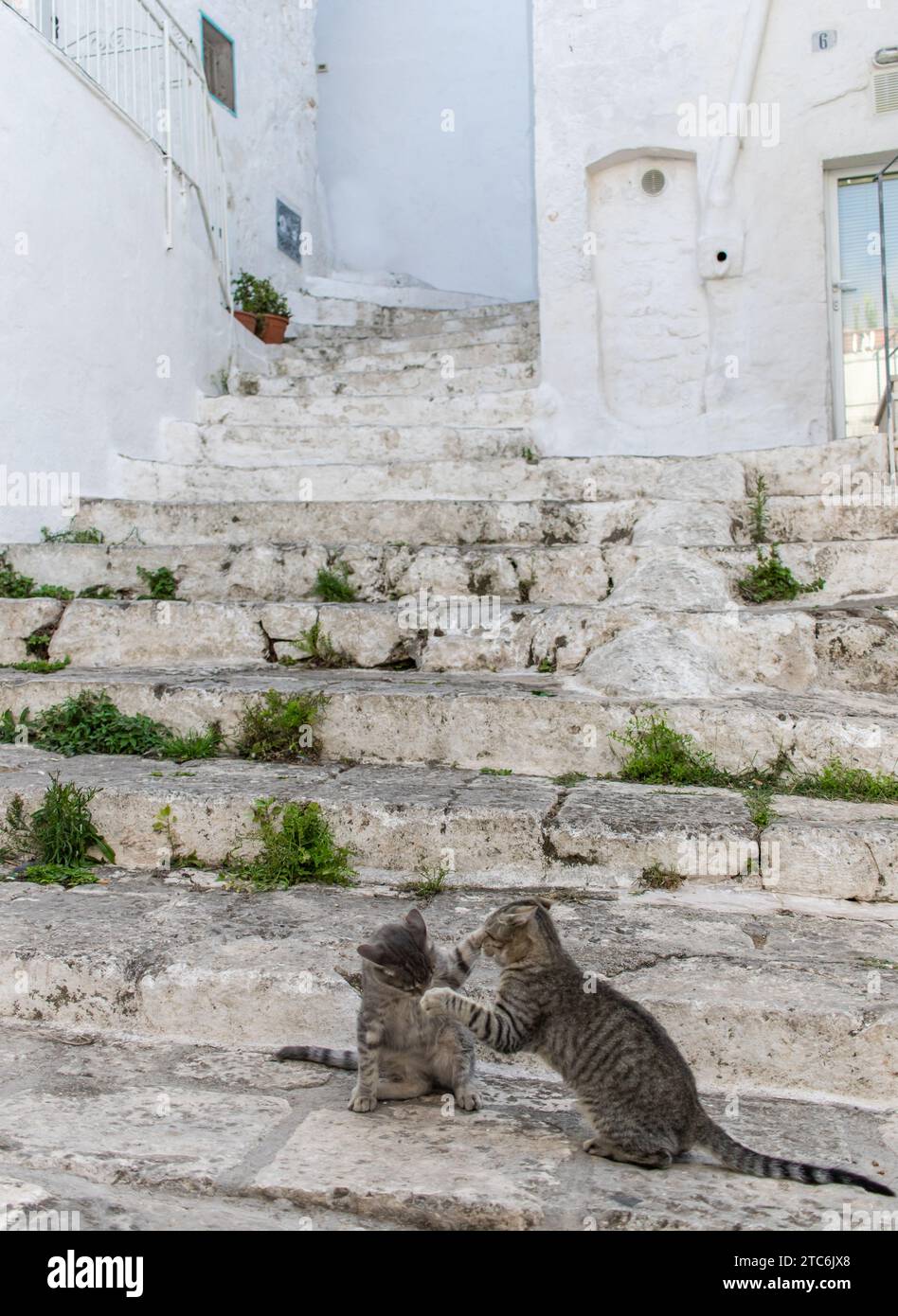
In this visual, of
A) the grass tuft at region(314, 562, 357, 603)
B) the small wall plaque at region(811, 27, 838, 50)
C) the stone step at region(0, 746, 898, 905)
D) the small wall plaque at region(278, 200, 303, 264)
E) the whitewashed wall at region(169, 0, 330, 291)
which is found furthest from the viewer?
the small wall plaque at region(278, 200, 303, 264)

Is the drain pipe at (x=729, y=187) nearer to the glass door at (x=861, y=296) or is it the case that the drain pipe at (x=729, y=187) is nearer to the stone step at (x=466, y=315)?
the glass door at (x=861, y=296)

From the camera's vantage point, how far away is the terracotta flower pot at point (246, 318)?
30.9ft

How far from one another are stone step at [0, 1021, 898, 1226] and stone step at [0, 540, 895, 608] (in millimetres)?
2762

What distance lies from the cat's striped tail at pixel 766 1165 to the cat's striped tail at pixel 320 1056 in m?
0.87

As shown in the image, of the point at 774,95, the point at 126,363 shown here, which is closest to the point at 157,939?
the point at 126,363

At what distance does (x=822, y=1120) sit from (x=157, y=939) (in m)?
1.74

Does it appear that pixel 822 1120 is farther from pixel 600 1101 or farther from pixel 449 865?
pixel 449 865

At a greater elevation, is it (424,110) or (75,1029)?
(424,110)

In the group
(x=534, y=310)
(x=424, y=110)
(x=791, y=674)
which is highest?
(x=424, y=110)

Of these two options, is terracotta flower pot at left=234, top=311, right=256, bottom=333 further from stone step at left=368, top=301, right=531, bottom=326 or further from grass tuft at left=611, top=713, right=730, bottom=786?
grass tuft at left=611, top=713, right=730, bottom=786

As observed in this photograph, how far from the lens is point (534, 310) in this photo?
32.7ft

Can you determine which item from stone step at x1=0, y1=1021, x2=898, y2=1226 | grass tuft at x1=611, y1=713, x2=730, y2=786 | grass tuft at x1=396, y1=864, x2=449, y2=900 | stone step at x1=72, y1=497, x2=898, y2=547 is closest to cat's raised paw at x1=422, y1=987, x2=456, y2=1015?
stone step at x1=0, y1=1021, x2=898, y2=1226

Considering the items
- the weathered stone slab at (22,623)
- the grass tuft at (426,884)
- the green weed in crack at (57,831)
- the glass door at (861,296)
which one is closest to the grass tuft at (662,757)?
the grass tuft at (426,884)

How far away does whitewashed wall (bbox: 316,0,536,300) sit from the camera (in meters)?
12.6
